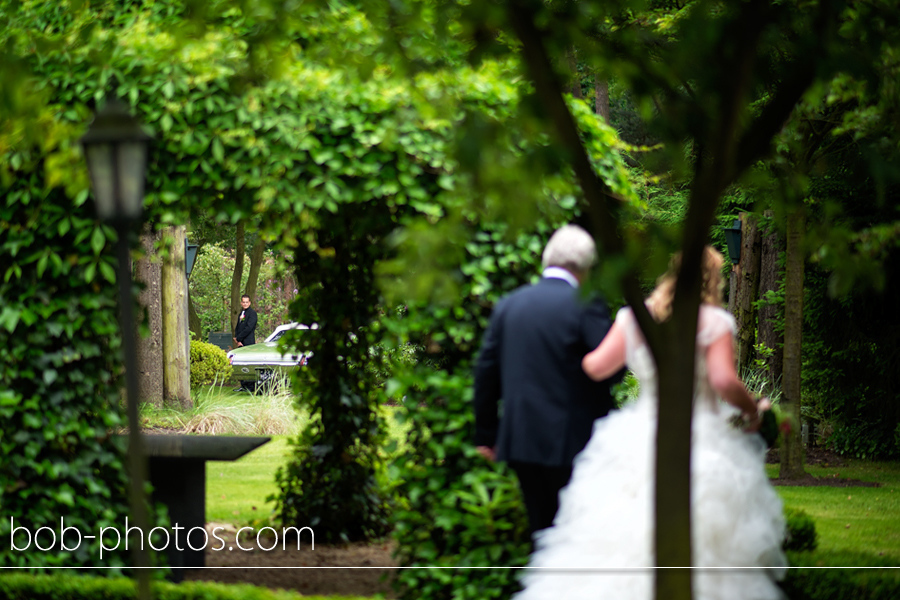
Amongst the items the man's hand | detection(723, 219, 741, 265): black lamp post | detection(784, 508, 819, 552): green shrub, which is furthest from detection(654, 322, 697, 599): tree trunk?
detection(723, 219, 741, 265): black lamp post

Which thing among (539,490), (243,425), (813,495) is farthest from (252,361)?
(539,490)

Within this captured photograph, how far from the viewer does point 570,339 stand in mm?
4078

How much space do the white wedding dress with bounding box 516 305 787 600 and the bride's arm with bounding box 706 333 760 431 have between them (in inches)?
1.4

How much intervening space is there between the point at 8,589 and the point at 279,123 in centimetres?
275

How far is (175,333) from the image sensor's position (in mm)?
13289

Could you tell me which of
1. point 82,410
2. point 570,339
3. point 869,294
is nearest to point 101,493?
point 82,410

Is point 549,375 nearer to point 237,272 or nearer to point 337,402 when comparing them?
point 337,402

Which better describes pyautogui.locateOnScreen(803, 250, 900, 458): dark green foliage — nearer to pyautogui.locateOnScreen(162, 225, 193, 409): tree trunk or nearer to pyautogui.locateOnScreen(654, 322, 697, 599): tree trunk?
pyautogui.locateOnScreen(162, 225, 193, 409): tree trunk

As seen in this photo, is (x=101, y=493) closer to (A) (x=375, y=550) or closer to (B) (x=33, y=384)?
(B) (x=33, y=384)

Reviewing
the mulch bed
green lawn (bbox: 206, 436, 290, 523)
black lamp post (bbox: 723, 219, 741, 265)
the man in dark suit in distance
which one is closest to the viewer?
green lawn (bbox: 206, 436, 290, 523)

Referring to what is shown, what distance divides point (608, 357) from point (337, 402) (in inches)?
136

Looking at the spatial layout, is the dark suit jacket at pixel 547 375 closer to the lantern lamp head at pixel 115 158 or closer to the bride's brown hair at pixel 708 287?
the bride's brown hair at pixel 708 287

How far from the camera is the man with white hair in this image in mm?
4051

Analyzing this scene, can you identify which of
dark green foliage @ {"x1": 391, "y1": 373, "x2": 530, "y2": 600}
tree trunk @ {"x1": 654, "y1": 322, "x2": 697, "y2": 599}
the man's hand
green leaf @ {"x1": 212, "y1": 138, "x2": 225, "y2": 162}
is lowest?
dark green foliage @ {"x1": 391, "y1": 373, "x2": 530, "y2": 600}
